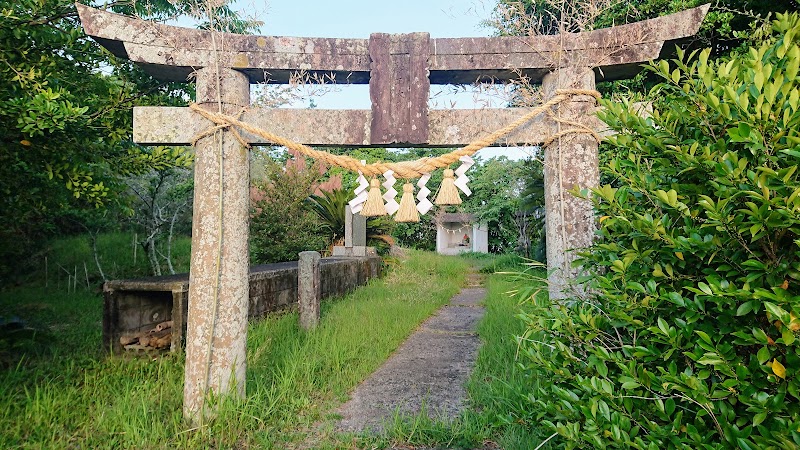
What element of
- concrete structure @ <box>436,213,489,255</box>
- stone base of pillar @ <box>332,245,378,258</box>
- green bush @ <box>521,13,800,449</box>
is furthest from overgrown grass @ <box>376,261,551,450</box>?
concrete structure @ <box>436,213,489,255</box>

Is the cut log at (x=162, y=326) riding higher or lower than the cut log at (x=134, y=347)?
higher

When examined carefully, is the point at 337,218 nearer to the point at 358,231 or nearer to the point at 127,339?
the point at 358,231

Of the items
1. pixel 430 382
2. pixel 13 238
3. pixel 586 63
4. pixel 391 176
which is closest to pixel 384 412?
pixel 430 382

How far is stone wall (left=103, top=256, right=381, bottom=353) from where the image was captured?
456 centimetres

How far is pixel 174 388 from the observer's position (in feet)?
11.3

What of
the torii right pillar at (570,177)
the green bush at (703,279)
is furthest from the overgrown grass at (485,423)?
the green bush at (703,279)

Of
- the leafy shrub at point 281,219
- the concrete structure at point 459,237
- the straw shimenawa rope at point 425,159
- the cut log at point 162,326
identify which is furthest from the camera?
the concrete structure at point 459,237

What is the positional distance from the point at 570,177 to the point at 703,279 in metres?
1.35

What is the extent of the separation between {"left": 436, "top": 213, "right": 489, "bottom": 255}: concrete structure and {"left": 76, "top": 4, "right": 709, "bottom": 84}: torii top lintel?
55.6 ft

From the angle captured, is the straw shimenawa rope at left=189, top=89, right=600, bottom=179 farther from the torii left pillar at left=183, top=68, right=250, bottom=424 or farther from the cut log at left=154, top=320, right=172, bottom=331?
the cut log at left=154, top=320, right=172, bottom=331

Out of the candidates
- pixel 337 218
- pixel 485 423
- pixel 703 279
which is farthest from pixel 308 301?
pixel 337 218

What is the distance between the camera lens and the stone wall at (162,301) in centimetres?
456

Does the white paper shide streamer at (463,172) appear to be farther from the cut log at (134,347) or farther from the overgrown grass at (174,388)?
the cut log at (134,347)

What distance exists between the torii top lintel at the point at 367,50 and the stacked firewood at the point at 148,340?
2769 millimetres
